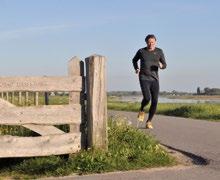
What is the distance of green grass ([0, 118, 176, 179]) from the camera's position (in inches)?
352

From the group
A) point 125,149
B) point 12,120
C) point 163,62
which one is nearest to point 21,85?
point 12,120

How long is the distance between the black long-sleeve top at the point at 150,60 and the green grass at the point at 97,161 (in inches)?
116

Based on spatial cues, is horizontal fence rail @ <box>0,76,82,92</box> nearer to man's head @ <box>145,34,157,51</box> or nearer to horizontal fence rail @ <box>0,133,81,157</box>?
horizontal fence rail @ <box>0,133,81,157</box>

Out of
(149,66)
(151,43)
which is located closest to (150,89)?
(149,66)

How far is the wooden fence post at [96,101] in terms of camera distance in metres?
9.59

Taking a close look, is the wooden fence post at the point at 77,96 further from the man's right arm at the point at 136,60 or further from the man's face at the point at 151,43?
the man's right arm at the point at 136,60

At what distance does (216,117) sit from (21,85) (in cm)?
1295

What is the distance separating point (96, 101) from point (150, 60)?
3.63 meters

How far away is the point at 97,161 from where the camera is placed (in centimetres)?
904

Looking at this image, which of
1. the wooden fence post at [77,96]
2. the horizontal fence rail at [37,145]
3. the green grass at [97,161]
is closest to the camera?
the green grass at [97,161]

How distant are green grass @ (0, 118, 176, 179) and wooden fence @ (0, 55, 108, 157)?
0.21 metres

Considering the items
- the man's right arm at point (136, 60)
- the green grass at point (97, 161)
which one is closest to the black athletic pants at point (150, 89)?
the man's right arm at point (136, 60)

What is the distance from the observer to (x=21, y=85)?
955 cm

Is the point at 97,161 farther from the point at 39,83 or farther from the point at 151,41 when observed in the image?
the point at 151,41
